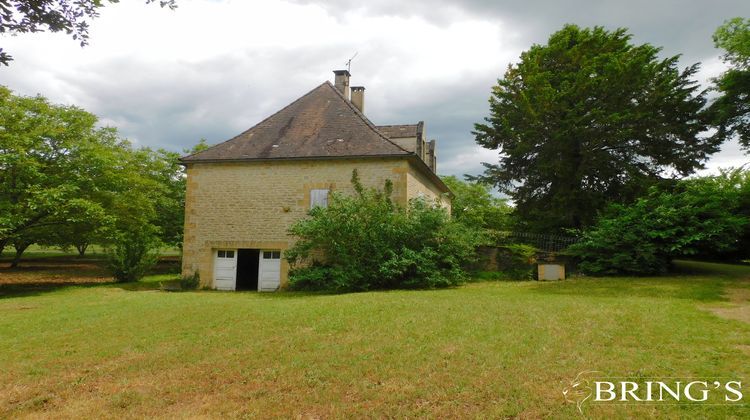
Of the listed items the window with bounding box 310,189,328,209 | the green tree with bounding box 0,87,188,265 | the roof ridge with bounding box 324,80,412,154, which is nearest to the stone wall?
the window with bounding box 310,189,328,209

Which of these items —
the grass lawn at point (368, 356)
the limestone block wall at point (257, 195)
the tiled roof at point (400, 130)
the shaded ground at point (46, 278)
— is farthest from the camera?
the tiled roof at point (400, 130)

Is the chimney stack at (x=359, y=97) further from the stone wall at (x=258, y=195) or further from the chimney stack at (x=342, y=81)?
the stone wall at (x=258, y=195)

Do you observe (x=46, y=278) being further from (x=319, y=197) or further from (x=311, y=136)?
(x=311, y=136)

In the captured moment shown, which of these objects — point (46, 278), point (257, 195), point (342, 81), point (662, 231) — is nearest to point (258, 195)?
point (257, 195)

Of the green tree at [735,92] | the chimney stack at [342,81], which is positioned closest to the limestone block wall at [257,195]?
the chimney stack at [342,81]

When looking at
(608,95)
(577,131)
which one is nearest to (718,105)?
(608,95)

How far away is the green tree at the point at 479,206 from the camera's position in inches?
1291

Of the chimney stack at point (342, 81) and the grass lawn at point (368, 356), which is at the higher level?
the chimney stack at point (342, 81)

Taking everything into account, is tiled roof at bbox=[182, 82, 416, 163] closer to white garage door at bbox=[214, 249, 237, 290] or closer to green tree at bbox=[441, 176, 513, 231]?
white garage door at bbox=[214, 249, 237, 290]

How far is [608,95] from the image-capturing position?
1902 cm

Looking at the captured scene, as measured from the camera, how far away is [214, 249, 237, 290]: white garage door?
1694 centimetres

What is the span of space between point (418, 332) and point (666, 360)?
11.3ft

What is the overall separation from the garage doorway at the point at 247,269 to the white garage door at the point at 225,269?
1282mm

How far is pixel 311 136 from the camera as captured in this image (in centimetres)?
1714
